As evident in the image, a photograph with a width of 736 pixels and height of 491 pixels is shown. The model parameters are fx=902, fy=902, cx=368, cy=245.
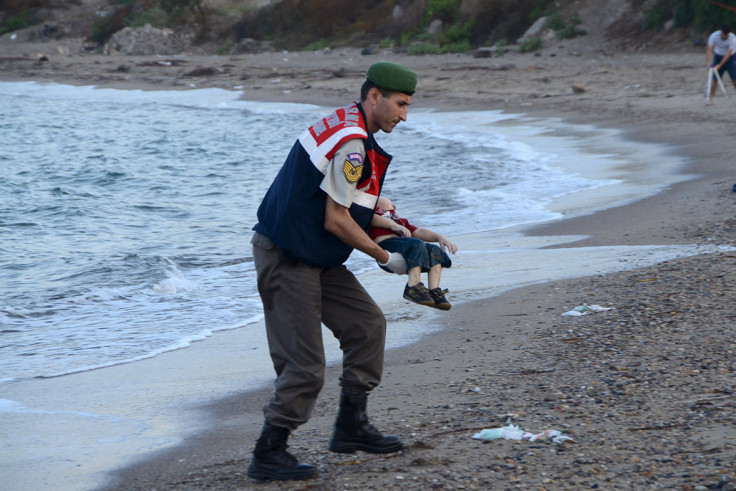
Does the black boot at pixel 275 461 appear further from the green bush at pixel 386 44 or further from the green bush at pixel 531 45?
the green bush at pixel 386 44

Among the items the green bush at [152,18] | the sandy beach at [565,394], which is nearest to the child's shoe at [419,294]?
the sandy beach at [565,394]

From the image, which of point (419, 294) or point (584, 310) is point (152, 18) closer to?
point (584, 310)

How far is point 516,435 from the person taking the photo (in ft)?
12.9

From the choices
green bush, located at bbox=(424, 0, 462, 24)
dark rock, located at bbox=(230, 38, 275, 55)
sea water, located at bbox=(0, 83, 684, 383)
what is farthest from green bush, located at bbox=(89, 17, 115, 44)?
green bush, located at bbox=(424, 0, 462, 24)

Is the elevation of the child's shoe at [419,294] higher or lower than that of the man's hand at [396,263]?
lower

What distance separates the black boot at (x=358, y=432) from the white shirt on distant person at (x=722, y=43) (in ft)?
48.2

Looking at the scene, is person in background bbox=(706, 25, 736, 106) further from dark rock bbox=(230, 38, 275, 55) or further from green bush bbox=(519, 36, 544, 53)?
dark rock bbox=(230, 38, 275, 55)

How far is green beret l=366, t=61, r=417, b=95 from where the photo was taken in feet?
11.7

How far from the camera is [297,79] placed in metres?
29.8

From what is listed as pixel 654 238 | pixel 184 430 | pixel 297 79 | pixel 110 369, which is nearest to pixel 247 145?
pixel 297 79

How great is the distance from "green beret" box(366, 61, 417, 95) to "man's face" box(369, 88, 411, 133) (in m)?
0.03

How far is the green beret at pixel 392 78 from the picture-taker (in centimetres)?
356

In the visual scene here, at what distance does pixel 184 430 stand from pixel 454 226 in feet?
20.7

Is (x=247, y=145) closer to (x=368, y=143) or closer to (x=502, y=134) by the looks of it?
(x=502, y=134)
